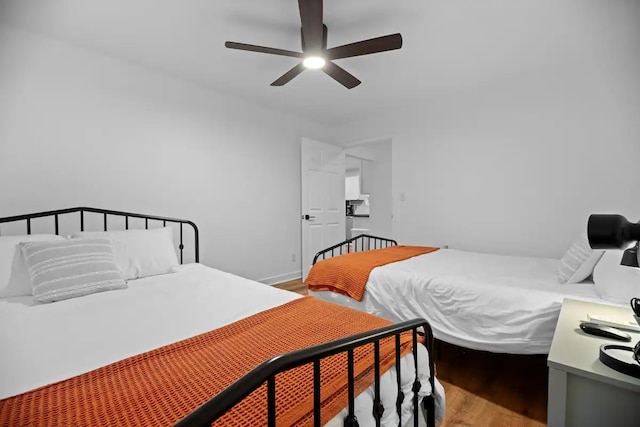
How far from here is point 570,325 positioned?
1112 mm

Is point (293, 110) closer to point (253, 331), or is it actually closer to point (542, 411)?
point (253, 331)

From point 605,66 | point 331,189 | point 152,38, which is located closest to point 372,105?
point 331,189

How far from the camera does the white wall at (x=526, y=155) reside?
98.7 inches

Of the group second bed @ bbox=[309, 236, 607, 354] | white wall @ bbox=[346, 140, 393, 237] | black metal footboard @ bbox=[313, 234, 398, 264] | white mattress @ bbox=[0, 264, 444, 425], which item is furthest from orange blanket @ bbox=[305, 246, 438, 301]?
white wall @ bbox=[346, 140, 393, 237]

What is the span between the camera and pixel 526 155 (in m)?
2.99

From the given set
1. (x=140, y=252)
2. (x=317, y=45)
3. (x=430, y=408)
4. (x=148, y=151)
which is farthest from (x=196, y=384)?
(x=148, y=151)

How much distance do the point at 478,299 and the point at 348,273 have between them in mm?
926

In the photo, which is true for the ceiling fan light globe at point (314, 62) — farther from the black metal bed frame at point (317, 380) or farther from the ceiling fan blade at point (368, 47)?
the black metal bed frame at point (317, 380)

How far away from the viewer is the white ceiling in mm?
1910

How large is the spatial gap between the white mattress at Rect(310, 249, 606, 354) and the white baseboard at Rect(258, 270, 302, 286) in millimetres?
1466

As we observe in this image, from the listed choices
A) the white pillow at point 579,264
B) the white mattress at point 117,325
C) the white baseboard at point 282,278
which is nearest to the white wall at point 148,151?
the white baseboard at point 282,278

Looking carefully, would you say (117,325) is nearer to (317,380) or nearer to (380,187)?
(317,380)

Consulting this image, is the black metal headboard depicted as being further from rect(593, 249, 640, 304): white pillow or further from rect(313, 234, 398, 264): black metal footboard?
rect(593, 249, 640, 304): white pillow

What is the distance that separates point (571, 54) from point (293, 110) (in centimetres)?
293
